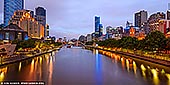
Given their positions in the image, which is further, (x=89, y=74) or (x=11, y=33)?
(x=11, y=33)

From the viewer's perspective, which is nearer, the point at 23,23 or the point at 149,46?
the point at 149,46

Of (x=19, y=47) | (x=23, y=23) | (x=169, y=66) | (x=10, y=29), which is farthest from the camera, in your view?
(x=23, y=23)

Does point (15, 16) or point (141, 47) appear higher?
point (15, 16)

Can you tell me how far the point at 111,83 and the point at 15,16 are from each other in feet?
542

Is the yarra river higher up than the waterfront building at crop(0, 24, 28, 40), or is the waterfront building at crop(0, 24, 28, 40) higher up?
the waterfront building at crop(0, 24, 28, 40)

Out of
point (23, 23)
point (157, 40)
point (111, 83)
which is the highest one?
point (23, 23)

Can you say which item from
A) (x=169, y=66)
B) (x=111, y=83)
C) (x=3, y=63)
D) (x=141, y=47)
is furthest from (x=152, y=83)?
(x=141, y=47)

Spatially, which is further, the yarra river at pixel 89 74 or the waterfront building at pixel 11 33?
the waterfront building at pixel 11 33

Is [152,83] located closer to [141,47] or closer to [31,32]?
[141,47]

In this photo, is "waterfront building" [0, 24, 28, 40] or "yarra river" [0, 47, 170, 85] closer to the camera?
"yarra river" [0, 47, 170, 85]

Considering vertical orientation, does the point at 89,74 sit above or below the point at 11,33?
below

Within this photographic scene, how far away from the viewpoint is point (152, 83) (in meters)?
22.0

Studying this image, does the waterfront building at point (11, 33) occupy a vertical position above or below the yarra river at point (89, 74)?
above

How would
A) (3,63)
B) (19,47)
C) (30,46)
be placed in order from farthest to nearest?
1. (30,46)
2. (19,47)
3. (3,63)
